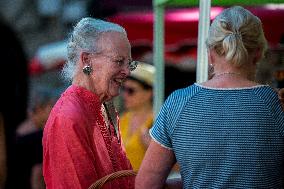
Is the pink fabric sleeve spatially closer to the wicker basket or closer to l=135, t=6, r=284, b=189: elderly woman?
the wicker basket

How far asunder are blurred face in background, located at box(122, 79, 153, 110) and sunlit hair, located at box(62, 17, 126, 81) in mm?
2043

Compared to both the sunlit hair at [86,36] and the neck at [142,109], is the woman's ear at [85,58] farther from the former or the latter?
the neck at [142,109]

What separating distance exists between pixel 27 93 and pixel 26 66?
2.30 feet

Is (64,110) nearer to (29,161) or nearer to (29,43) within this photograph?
(29,161)

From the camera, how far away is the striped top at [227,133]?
5.52 feet

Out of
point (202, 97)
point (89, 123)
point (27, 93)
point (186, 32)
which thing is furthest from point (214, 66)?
point (27, 93)

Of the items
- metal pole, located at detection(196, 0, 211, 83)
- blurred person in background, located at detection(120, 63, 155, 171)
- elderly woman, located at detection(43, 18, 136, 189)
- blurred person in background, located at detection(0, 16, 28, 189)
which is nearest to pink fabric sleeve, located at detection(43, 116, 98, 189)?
elderly woman, located at detection(43, 18, 136, 189)

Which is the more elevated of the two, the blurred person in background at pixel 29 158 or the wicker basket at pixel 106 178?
the wicker basket at pixel 106 178

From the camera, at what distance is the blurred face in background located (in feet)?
13.9

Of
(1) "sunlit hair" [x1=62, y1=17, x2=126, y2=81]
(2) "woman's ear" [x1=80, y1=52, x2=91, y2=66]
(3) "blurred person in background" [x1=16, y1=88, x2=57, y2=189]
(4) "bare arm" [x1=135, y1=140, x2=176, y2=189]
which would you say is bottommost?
(3) "blurred person in background" [x1=16, y1=88, x2=57, y2=189]

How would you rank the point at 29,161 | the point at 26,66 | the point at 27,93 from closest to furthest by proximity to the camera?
the point at 29,161 → the point at 27,93 → the point at 26,66

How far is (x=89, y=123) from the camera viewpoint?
2.06 m

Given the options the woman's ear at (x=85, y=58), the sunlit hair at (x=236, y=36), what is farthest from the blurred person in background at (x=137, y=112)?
the sunlit hair at (x=236, y=36)

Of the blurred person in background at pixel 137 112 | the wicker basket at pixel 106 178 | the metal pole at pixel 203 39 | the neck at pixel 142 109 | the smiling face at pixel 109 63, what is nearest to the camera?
the wicker basket at pixel 106 178
